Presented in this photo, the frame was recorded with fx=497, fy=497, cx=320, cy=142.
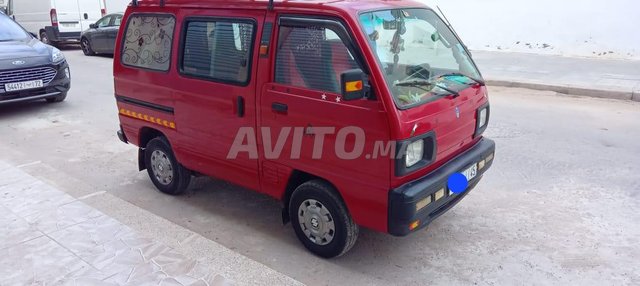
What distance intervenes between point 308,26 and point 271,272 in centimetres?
162

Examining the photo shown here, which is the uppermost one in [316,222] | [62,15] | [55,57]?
[62,15]

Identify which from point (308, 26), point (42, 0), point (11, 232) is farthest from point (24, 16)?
point (308, 26)

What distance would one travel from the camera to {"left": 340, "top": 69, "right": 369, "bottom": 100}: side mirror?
2.75 metres

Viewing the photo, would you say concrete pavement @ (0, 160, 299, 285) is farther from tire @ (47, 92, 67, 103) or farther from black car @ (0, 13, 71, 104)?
tire @ (47, 92, 67, 103)

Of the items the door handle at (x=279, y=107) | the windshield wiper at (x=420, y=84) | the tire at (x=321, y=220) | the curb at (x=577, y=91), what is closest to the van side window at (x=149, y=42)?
the door handle at (x=279, y=107)

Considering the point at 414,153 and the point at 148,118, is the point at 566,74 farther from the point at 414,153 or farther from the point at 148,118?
the point at 148,118

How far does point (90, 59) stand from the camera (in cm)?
1455

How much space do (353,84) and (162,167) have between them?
2.50 metres

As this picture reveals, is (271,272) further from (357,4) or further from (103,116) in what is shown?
(103,116)

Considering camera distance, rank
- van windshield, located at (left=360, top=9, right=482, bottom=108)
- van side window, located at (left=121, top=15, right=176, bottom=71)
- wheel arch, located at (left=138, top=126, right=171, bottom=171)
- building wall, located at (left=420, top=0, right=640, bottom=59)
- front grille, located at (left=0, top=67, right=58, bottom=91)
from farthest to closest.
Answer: building wall, located at (left=420, top=0, right=640, bottom=59), front grille, located at (left=0, top=67, right=58, bottom=91), wheel arch, located at (left=138, top=126, right=171, bottom=171), van side window, located at (left=121, top=15, right=176, bottom=71), van windshield, located at (left=360, top=9, right=482, bottom=108)

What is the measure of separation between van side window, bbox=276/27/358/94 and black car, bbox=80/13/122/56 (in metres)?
12.4

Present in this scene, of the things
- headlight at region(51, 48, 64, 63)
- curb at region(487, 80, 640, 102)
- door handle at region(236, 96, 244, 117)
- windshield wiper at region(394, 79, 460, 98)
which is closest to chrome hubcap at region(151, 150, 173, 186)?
door handle at region(236, 96, 244, 117)

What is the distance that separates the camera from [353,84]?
9.17ft

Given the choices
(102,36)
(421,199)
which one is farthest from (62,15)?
(421,199)
